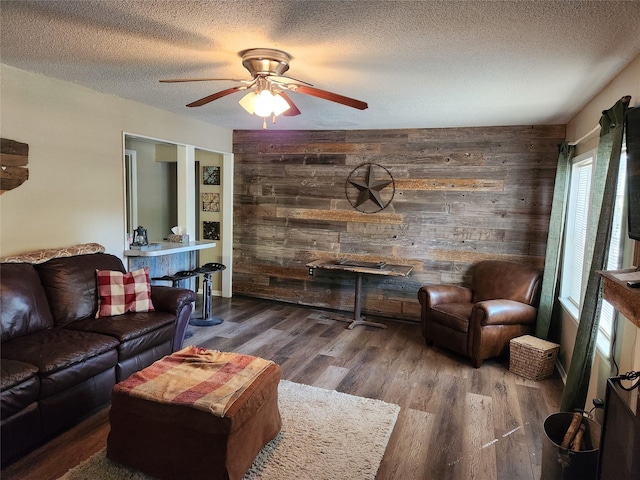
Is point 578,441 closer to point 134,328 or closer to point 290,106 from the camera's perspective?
point 290,106

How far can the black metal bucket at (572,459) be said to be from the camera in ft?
6.25

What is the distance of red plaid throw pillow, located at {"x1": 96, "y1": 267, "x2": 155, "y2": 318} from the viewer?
3254 millimetres

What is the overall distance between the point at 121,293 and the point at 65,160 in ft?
4.05

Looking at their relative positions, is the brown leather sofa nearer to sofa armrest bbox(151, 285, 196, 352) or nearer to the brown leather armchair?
sofa armrest bbox(151, 285, 196, 352)

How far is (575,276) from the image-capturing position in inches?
147

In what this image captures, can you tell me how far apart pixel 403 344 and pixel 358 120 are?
2.47 metres

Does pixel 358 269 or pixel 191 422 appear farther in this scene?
pixel 358 269

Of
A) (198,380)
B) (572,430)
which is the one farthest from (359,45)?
(572,430)

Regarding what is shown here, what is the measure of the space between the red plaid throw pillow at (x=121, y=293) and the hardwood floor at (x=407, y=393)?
82 centimetres

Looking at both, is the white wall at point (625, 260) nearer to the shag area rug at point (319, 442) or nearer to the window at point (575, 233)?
the window at point (575, 233)

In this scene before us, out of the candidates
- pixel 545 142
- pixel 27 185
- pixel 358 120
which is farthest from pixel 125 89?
Result: pixel 545 142

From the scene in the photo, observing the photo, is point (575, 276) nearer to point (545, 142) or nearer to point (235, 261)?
point (545, 142)

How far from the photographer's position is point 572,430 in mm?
2068

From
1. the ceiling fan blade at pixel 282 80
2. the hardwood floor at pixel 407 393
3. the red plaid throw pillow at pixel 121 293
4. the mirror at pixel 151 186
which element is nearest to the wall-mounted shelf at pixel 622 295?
the hardwood floor at pixel 407 393
